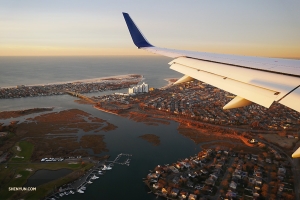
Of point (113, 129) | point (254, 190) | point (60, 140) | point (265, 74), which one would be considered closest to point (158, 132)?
point (113, 129)

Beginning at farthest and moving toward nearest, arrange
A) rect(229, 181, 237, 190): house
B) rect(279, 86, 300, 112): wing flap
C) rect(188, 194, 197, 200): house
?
rect(229, 181, 237, 190): house → rect(188, 194, 197, 200): house → rect(279, 86, 300, 112): wing flap

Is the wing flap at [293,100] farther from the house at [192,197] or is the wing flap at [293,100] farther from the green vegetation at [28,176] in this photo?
the green vegetation at [28,176]

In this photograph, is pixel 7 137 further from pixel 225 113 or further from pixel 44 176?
pixel 225 113

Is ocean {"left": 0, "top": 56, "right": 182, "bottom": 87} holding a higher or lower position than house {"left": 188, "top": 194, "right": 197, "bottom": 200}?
higher

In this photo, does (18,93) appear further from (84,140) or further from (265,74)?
(265,74)

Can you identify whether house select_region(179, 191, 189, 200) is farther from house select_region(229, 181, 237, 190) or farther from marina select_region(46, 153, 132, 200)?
marina select_region(46, 153, 132, 200)

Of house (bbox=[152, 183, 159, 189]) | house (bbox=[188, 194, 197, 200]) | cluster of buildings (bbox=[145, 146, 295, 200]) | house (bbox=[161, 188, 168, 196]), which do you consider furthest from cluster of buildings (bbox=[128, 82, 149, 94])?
house (bbox=[188, 194, 197, 200])

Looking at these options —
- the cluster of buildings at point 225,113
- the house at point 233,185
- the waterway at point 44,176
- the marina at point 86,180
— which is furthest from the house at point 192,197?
the cluster of buildings at point 225,113
